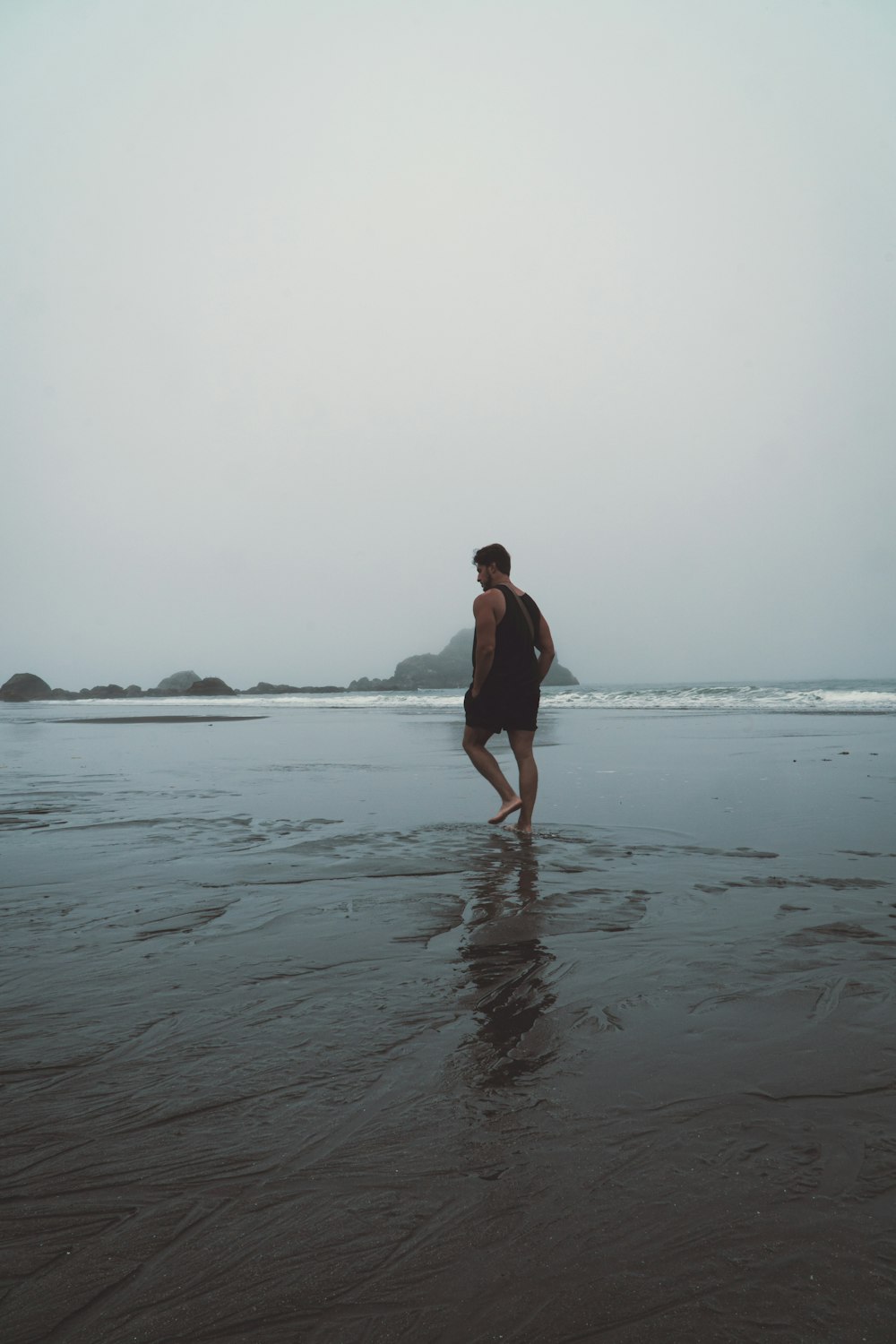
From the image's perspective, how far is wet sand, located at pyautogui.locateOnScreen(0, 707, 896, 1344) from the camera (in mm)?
1242

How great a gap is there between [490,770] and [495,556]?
1.58 metres

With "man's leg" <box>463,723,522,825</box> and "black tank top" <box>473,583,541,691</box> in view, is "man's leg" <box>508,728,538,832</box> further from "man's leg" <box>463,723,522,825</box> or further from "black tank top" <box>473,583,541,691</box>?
"black tank top" <box>473,583,541,691</box>

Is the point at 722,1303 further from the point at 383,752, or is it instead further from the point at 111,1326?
the point at 383,752

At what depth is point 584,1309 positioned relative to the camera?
47.6 inches

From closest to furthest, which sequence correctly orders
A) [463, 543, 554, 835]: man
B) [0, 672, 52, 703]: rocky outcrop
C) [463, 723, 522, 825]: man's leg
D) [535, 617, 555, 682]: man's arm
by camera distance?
[463, 723, 522, 825]: man's leg
[463, 543, 554, 835]: man
[535, 617, 555, 682]: man's arm
[0, 672, 52, 703]: rocky outcrop

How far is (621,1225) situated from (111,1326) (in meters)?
0.79

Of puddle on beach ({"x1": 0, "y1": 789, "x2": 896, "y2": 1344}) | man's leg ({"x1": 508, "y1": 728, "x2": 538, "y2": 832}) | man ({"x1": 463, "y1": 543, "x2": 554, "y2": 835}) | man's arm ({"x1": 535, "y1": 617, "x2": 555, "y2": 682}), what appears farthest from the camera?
man's arm ({"x1": 535, "y1": 617, "x2": 555, "y2": 682})

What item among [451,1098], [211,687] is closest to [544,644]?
[451,1098]

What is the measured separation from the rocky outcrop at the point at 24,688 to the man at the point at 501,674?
6281cm

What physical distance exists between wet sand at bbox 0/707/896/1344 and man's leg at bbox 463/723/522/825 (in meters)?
1.13

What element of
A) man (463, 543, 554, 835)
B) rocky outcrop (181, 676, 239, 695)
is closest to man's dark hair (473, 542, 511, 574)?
man (463, 543, 554, 835)

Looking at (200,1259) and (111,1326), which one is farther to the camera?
(200,1259)

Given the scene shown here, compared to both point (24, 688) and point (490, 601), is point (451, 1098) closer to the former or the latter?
point (490, 601)

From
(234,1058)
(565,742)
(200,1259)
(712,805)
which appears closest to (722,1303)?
(200,1259)
